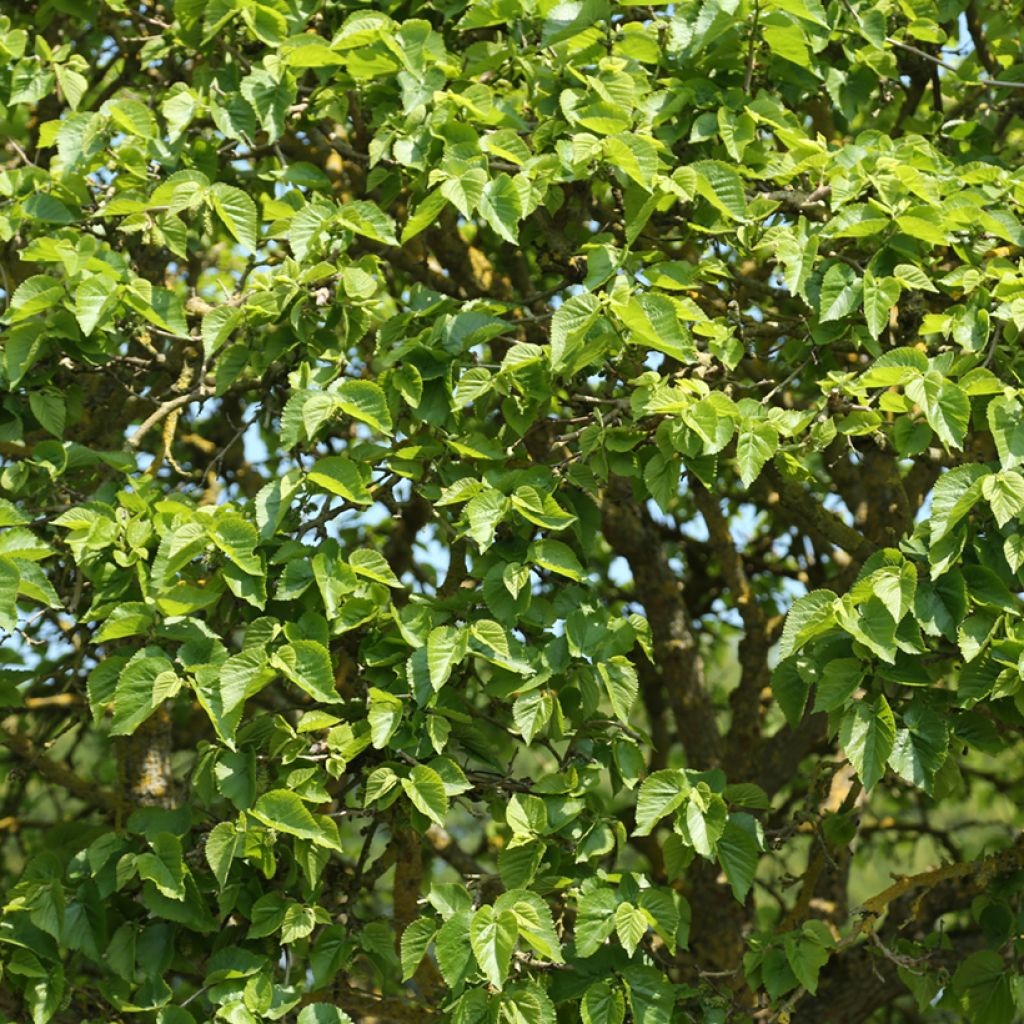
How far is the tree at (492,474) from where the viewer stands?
106 inches

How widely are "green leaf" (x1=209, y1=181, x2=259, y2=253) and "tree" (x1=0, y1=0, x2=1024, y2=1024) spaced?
0.03ft

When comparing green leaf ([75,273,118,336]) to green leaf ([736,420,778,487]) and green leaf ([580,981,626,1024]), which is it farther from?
green leaf ([580,981,626,1024])

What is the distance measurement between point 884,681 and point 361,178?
217 centimetres

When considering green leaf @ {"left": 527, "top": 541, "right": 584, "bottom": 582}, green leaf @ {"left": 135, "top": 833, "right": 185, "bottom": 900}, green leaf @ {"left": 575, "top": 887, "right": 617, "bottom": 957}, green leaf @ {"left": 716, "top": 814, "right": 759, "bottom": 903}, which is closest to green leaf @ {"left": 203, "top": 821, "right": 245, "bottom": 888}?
green leaf @ {"left": 135, "top": 833, "right": 185, "bottom": 900}

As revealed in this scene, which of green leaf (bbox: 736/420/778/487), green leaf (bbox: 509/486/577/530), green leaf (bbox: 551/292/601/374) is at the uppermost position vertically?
green leaf (bbox: 551/292/601/374)

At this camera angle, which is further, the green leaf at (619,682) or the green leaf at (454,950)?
the green leaf at (619,682)

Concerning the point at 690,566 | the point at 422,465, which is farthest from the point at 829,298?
the point at 690,566

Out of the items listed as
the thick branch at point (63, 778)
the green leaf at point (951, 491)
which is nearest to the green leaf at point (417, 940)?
the green leaf at point (951, 491)

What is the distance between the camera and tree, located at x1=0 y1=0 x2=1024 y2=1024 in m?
2.68

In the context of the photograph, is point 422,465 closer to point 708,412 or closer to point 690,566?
point 708,412

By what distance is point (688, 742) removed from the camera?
4.50 m

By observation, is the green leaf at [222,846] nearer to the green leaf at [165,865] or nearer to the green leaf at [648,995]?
the green leaf at [165,865]

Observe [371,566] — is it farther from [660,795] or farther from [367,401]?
[660,795]

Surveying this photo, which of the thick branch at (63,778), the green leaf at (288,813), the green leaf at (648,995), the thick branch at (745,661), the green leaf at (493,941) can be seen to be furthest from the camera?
the thick branch at (745,661)
